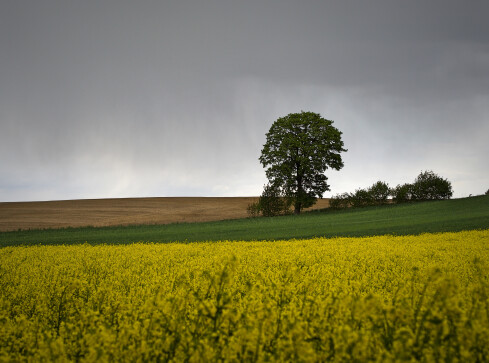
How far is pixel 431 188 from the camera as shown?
57.0 meters

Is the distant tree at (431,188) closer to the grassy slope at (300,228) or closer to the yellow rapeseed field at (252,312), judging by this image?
the grassy slope at (300,228)

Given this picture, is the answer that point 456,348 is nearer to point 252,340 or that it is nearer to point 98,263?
point 252,340

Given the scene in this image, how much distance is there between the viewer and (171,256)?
1313 cm

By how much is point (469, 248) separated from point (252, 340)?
1312cm

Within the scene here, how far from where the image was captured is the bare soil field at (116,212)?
45.3 meters

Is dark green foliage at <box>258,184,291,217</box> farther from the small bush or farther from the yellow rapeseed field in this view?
the yellow rapeseed field

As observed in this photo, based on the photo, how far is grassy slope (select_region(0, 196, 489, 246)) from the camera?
25156 mm

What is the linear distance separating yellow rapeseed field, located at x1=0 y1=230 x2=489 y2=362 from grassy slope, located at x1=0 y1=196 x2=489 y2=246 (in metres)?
12.4

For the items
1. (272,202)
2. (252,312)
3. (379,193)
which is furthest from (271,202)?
(252,312)

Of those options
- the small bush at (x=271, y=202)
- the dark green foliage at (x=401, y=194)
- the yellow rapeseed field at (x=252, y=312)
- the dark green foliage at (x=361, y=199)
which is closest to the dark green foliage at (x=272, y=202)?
the small bush at (x=271, y=202)

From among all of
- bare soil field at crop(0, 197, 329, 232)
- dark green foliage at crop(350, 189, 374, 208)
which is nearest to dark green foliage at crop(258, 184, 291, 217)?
bare soil field at crop(0, 197, 329, 232)

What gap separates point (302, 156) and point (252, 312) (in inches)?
1624

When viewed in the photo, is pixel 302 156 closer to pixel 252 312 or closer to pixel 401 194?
pixel 401 194

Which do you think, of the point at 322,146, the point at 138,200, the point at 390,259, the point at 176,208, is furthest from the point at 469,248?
the point at 138,200
